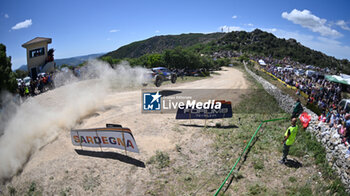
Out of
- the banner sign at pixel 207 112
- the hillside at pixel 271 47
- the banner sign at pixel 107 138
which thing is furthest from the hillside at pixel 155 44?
the banner sign at pixel 107 138

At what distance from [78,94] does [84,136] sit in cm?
774

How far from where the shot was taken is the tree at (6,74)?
53.3 feet

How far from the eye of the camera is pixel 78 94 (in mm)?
17016

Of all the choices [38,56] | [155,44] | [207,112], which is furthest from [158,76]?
[155,44]

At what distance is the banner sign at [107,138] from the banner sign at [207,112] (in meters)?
5.14

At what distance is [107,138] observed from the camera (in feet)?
33.3

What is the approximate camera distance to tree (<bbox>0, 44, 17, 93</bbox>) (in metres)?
→ 16.2

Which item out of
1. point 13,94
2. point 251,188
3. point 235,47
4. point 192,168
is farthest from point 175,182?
point 235,47

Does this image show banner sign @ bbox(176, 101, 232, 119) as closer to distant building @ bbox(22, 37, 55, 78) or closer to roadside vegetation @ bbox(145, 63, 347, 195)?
roadside vegetation @ bbox(145, 63, 347, 195)

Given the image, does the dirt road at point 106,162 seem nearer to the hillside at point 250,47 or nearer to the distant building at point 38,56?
the distant building at point 38,56

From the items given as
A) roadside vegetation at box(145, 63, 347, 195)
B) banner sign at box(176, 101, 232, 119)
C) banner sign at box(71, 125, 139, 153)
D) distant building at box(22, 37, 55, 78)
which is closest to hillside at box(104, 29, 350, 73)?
banner sign at box(176, 101, 232, 119)

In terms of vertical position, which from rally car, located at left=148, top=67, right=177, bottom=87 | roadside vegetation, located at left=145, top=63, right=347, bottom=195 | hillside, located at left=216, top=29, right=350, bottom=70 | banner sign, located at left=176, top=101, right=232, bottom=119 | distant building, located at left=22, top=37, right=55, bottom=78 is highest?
hillside, located at left=216, top=29, right=350, bottom=70

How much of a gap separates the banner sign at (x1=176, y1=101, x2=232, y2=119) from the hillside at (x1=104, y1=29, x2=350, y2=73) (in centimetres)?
6447

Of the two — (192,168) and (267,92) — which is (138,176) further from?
(267,92)
